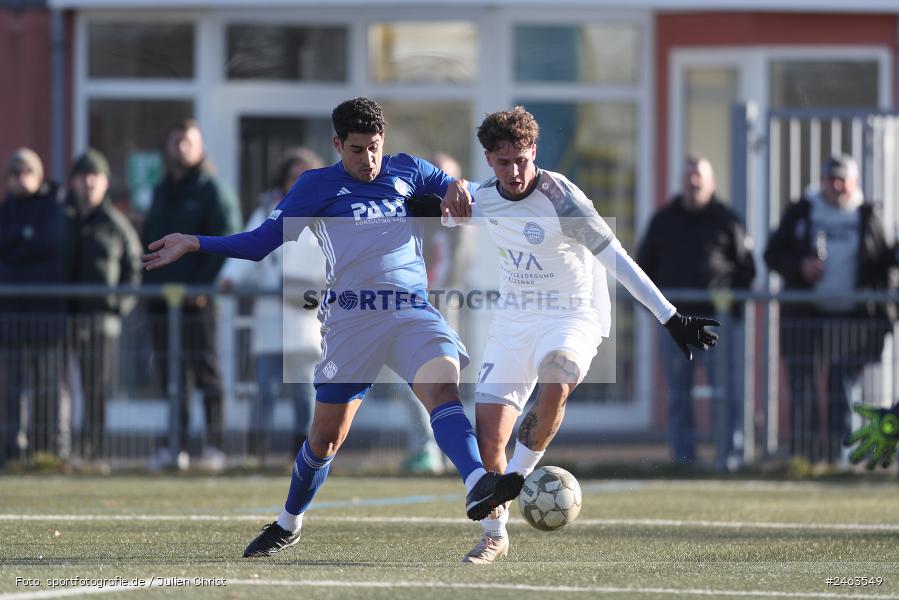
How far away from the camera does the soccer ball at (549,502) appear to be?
7.85 m

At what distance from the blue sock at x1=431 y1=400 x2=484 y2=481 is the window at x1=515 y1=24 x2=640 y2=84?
30.3ft

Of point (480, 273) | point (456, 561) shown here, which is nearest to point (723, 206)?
point (480, 273)

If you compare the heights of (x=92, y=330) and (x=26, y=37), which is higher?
(x=26, y=37)

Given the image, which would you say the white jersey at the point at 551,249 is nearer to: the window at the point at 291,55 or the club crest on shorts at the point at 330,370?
the club crest on shorts at the point at 330,370

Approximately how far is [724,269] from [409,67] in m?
4.40

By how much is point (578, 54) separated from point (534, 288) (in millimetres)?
8582

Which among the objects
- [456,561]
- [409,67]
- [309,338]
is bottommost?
[456,561]

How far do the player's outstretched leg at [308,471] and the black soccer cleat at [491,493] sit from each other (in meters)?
0.93

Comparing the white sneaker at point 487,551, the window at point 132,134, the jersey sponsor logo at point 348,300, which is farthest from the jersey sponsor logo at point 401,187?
the window at point 132,134

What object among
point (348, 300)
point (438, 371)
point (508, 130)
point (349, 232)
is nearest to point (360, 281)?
point (348, 300)

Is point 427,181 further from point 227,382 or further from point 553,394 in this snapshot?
point 227,382

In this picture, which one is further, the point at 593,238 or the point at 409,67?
the point at 409,67

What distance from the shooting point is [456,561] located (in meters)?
8.01

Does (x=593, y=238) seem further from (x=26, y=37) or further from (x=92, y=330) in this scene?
(x=26, y=37)
